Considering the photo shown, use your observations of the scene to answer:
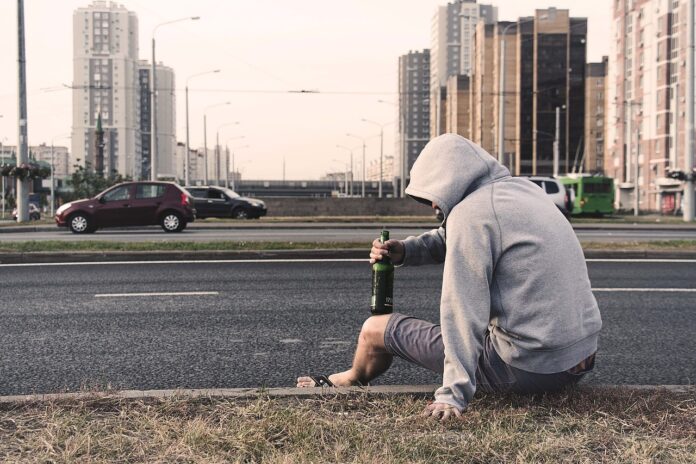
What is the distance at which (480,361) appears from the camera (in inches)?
135

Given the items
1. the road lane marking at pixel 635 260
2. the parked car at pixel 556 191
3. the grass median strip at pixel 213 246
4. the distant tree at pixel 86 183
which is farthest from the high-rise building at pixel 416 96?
the road lane marking at pixel 635 260

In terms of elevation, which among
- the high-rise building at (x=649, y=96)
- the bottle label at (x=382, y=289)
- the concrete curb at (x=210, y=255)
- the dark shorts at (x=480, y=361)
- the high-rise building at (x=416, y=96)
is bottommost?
the concrete curb at (x=210, y=255)

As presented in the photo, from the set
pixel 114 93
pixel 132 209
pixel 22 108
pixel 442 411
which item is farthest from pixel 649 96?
pixel 114 93

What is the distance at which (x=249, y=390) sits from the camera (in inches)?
149

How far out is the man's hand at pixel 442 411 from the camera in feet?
10.4

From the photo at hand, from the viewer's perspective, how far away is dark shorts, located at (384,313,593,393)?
133 inches

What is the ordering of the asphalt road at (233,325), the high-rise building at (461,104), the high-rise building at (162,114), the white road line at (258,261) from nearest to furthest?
the asphalt road at (233,325), the white road line at (258,261), the high-rise building at (461,104), the high-rise building at (162,114)

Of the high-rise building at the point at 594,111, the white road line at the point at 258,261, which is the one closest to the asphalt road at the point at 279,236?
the white road line at the point at 258,261

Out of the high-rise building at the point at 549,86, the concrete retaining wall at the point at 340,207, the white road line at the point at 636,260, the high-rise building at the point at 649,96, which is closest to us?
the white road line at the point at 636,260

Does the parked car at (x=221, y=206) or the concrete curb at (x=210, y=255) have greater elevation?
the parked car at (x=221, y=206)

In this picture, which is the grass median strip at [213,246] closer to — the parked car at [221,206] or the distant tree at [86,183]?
the parked car at [221,206]

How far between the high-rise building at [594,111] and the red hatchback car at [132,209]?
8551cm

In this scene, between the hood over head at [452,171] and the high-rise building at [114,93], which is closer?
the hood over head at [452,171]

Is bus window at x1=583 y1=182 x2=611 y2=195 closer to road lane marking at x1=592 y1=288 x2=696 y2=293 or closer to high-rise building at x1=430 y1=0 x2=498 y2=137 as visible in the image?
road lane marking at x1=592 y1=288 x2=696 y2=293
